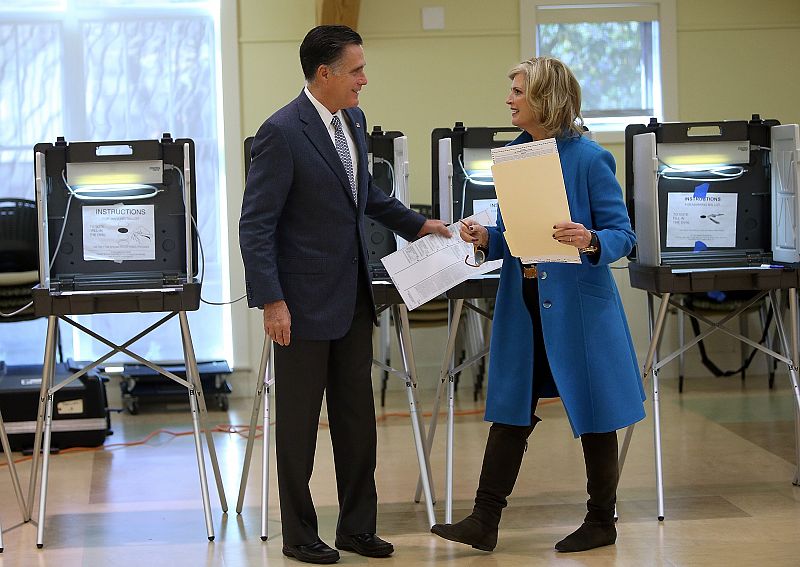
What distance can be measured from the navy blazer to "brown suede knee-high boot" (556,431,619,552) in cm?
78

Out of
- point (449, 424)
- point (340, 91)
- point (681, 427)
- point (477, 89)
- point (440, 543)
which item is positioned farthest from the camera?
point (477, 89)

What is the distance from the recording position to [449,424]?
346 centimetres

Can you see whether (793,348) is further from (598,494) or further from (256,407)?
(256,407)

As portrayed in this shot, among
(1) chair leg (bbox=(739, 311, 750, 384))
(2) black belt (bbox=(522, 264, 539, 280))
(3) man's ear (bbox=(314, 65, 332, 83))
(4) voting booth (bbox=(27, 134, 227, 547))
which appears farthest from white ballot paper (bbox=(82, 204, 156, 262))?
(1) chair leg (bbox=(739, 311, 750, 384))

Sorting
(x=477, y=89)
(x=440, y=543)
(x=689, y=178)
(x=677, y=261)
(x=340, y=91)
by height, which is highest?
(x=477, y=89)

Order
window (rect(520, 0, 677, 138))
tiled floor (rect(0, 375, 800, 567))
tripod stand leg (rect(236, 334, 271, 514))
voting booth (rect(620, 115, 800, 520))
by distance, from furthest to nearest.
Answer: window (rect(520, 0, 677, 138)), voting booth (rect(620, 115, 800, 520)), tripod stand leg (rect(236, 334, 271, 514)), tiled floor (rect(0, 375, 800, 567))

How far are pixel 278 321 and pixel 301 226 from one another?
0.27 m

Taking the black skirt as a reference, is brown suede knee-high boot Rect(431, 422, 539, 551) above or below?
below

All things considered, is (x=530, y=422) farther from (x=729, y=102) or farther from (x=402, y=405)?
(x=729, y=102)

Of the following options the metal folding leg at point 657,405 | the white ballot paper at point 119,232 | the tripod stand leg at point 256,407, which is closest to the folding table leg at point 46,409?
the white ballot paper at point 119,232

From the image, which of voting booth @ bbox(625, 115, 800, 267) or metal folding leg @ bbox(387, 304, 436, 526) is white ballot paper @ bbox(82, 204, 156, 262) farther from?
voting booth @ bbox(625, 115, 800, 267)

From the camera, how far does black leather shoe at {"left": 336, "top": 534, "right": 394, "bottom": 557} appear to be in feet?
10.2

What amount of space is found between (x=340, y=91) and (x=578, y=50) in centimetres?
339

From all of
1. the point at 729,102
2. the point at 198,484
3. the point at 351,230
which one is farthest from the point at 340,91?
the point at 729,102
